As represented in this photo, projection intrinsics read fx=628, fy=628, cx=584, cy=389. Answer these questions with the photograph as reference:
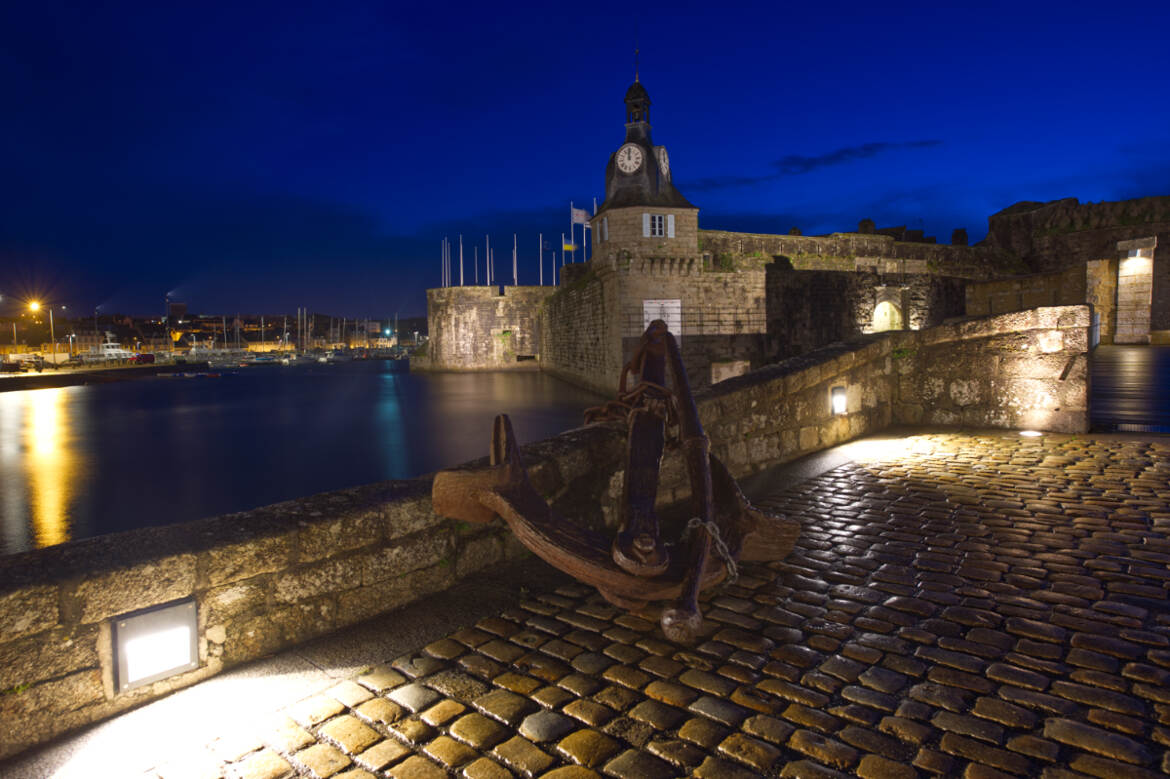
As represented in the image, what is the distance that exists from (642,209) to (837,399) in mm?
18408

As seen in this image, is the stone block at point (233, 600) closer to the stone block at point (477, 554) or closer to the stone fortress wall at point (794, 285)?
the stone block at point (477, 554)

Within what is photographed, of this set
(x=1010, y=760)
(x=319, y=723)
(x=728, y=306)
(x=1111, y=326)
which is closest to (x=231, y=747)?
(x=319, y=723)

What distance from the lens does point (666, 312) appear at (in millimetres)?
23328

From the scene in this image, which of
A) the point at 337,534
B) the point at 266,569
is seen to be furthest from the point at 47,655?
the point at 337,534

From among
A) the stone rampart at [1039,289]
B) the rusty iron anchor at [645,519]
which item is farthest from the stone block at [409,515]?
the stone rampart at [1039,289]

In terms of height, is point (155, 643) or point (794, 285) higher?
point (794, 285)

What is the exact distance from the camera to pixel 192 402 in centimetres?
3300

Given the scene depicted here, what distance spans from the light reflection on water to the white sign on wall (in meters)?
4.79

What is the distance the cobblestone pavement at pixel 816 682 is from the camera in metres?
1.77

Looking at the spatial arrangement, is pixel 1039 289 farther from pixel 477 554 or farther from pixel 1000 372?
pixel 477 554

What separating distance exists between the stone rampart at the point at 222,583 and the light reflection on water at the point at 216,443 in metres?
11.1

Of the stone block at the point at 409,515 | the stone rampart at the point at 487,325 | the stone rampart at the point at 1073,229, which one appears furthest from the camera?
the stone rampart at the point at 487,325

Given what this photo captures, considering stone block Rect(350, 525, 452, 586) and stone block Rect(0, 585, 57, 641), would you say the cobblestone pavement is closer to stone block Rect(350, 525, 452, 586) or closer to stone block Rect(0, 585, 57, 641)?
stone block Rect(350, 525, 452, 586)

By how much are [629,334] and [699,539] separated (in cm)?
2114
